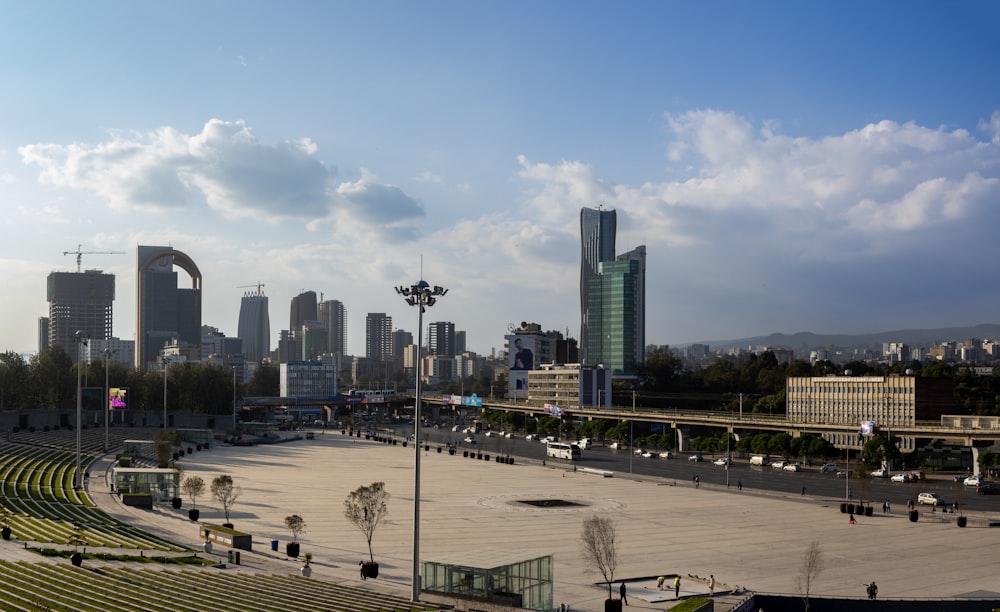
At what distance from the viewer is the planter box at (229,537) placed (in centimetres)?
5081

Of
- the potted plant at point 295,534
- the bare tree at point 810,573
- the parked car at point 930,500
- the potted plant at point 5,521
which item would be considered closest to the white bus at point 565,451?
the parked car at point 930,500

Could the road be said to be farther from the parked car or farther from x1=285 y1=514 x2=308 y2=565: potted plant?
x1=285 y1=514 x2=308 y2=565: potted plant

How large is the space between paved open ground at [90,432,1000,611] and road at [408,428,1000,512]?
18.6 feet

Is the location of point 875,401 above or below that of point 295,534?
above

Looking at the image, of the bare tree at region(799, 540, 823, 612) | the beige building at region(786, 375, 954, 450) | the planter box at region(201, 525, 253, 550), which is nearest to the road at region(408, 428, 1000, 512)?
the beige building at region(786, 375, 954, 450)

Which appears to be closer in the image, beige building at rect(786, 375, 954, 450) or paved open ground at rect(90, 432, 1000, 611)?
paved open ground at rect(90, 432, 1000, 611)

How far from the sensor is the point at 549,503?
77.0 m

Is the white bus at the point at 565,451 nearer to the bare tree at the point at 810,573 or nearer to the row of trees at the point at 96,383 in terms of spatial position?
the bare tree at the point at 810,573

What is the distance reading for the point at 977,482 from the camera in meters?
94.9

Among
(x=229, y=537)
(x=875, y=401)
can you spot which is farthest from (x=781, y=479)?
(x=229, y=537)

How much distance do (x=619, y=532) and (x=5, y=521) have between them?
3707 centimetres

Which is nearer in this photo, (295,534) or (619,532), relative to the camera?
(295,534)

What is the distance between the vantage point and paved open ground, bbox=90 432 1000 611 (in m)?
46.1

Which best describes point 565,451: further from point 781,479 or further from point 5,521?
point 5,521
